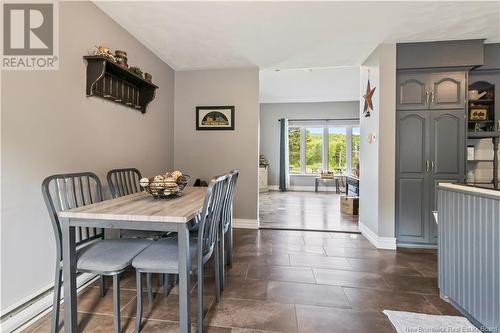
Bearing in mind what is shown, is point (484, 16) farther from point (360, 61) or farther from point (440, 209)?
point (440, 209)

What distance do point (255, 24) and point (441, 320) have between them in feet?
9.69

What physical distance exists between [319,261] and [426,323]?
1.08m

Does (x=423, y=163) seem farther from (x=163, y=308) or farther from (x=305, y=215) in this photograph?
(x=163, y=308)

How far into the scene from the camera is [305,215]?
461cm

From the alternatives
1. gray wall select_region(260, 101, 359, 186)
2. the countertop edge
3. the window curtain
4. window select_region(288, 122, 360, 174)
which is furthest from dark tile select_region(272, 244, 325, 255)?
window select_region(288, 122, 360, 174)

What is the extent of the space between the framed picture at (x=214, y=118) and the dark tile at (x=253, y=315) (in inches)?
103

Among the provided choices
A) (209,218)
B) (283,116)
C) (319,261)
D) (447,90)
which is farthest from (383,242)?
(283,116)

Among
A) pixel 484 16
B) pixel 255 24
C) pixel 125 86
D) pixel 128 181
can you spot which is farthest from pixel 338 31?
pixel 128 181

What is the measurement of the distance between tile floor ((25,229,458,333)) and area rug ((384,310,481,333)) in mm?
68

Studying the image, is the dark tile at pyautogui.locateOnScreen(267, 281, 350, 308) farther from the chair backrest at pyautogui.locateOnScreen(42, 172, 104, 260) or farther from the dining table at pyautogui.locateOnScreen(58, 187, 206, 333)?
the chair backrest at pyautogui.locateOnScreen(42, 172, 104, 260)

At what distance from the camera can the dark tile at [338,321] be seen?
5.23 feet

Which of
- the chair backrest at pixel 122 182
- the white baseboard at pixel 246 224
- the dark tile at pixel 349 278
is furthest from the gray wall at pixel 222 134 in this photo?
the dark tile at pixel 349 278

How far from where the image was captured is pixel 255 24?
101 inches

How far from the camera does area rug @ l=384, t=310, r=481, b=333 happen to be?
1.58m
